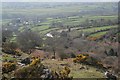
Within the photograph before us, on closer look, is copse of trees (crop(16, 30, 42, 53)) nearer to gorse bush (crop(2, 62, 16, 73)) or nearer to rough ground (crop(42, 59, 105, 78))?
rough ground (crop(42, 59, 105, 78))

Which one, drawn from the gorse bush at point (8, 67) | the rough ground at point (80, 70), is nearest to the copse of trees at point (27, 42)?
the rough ground at point (80, 70)

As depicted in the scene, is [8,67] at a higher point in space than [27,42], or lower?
lower

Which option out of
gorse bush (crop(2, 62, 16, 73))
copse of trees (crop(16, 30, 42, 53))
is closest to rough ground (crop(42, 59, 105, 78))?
gorse bush (crop(2, 62, 16, 73))

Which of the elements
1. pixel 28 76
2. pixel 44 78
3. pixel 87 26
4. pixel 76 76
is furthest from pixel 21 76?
pixel 87 26

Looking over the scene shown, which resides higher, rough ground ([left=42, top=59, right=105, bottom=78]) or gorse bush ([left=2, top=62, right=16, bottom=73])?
gorse bush ([left=2, top=62, right=16, bottom=73])

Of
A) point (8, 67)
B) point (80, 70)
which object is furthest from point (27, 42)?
point (8, 67)

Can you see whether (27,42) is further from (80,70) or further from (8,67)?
(8,67)

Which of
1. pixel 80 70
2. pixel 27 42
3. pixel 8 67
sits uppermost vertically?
pixel 27 42

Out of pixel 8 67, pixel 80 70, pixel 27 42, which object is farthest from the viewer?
pixel 27 42

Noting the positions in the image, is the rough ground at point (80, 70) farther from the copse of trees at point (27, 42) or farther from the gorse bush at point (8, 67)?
the copse of trees at point (27, 42)

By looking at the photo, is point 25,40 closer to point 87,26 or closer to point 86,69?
point 86,69

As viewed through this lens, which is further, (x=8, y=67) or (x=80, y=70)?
(x=80, y=70)

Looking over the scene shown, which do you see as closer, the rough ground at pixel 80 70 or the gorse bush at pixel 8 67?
the gorse bush at pixel 8 67
